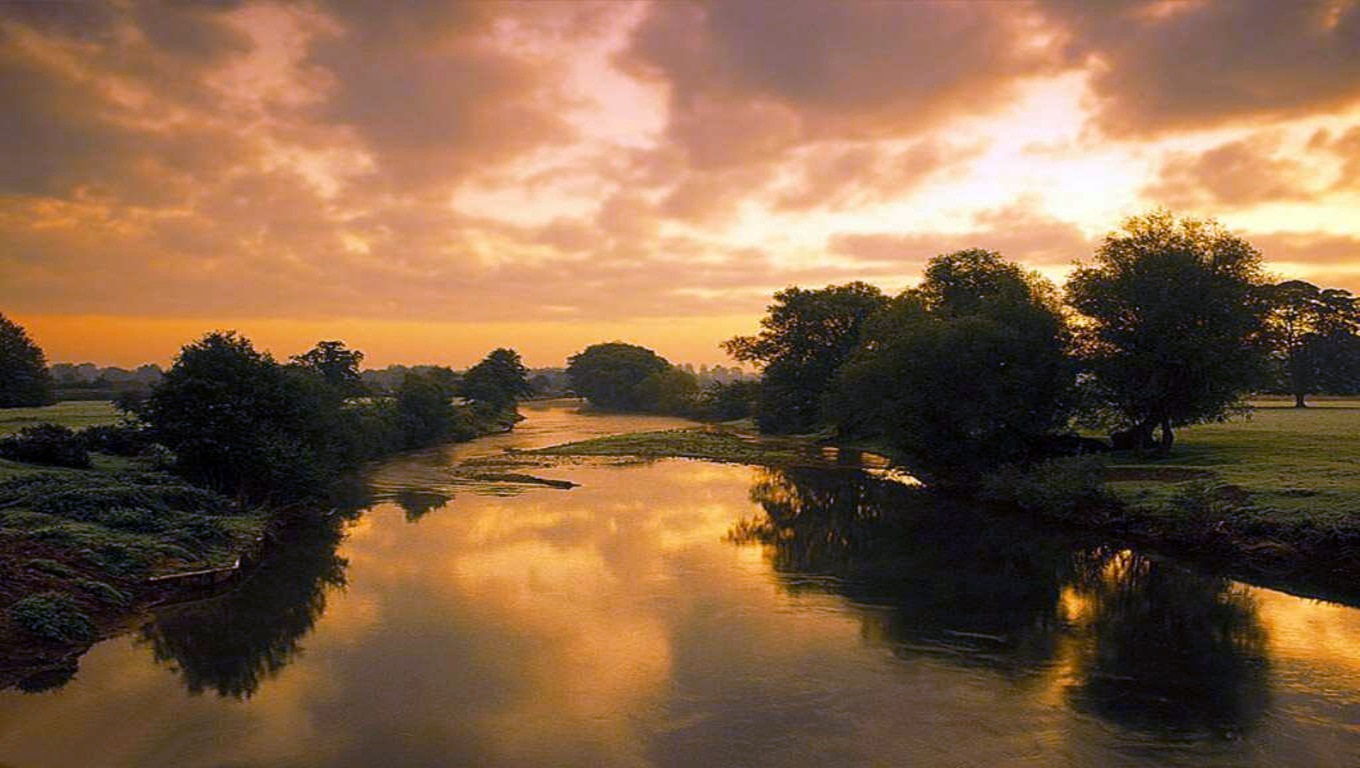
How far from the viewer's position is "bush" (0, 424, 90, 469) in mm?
37875

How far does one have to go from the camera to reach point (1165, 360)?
44188 mm

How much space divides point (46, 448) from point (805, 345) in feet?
251

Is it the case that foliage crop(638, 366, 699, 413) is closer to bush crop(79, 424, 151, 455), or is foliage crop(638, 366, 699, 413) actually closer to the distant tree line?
the distant tree line

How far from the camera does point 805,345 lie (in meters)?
98.7

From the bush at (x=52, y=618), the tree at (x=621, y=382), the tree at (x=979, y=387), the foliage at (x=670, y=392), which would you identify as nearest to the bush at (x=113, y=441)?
the bush at (x=52, y=618)

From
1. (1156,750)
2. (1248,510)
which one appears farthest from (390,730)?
(1248,510)

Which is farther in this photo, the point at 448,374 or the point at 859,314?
the point at 448,374

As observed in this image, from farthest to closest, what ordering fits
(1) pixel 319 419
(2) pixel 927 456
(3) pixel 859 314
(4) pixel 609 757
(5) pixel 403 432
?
(3) pixel 859 314 < (5) pixel 403 432 < (2) pixel 927 456 < (1) pixel 319 419 < (4) pixel 609 757

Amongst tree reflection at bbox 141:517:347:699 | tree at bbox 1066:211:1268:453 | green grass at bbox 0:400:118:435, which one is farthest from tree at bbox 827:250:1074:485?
green grass at bbox 0:400:118:435

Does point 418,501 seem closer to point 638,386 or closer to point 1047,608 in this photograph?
point 1047,608

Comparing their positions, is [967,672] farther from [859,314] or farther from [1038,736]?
[859,314]

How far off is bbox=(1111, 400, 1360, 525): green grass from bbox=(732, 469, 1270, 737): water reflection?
561 centimetres

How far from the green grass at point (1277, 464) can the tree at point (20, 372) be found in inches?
3778

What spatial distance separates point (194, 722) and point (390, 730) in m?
4.33
